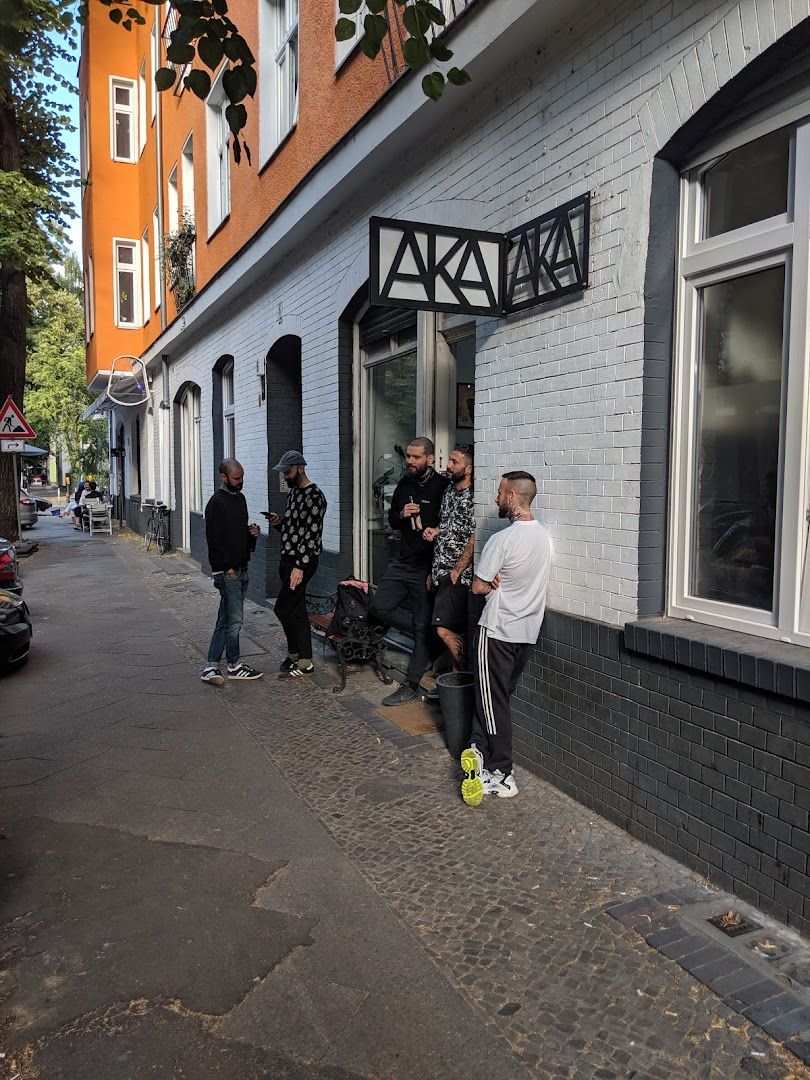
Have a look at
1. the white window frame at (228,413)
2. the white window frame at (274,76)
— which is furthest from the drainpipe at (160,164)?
the white window frame at (274,76)

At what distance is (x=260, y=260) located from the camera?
31.9ft

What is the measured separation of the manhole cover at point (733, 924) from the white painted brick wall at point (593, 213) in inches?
54.0

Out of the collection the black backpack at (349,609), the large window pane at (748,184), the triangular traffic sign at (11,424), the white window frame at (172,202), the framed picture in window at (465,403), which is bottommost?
the black backpack at (349,609)

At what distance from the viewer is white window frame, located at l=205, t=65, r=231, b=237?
1262cm

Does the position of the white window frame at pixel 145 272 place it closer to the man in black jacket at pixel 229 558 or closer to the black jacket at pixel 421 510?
the man in black jacket at pixel 229 558

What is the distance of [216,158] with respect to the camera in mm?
12898

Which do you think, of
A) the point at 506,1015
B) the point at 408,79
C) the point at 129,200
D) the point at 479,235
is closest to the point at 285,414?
the point at 408,79

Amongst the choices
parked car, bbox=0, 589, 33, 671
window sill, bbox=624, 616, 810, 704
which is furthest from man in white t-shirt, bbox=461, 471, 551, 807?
parked car, bbox=0, 589, 33, 671

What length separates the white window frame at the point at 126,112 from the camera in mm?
21250

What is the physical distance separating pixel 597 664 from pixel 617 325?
5.61ft

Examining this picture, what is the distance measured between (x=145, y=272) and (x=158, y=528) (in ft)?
23.9

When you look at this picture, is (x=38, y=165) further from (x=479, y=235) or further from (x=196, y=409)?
(x=479, y=235)

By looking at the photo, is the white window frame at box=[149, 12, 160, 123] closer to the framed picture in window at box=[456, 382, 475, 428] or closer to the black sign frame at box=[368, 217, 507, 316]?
the framed picture in window at box=[456, 382, 475, 428]

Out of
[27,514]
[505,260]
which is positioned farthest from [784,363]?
[27,514]
